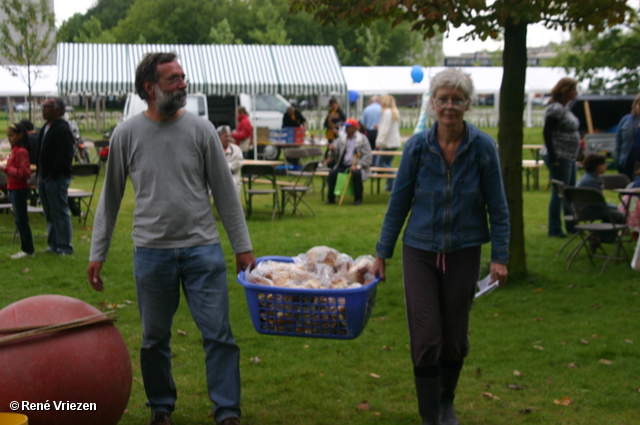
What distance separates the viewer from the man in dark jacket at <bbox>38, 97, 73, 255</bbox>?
31.2ft

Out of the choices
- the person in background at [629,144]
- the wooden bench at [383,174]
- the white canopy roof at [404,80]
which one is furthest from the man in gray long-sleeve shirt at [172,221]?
the white canopy roof at [404,80]

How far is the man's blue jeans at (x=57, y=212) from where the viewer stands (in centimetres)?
974

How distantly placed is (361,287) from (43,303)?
1.61 m

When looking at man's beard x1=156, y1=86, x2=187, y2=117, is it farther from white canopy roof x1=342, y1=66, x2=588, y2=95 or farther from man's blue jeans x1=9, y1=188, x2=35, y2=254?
white canopy roof x1=342, y1=66, x2=588, y2=95

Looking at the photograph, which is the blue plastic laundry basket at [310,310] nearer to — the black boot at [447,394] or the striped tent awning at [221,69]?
the black boot at [447,394]

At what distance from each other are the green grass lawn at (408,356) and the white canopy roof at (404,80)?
88.0 ft

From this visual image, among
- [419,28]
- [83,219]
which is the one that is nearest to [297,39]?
[83,219]

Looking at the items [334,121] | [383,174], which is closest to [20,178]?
[383,174]

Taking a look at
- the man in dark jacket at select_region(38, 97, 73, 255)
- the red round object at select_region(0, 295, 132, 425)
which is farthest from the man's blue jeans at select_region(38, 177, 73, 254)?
the red round object at select_region(0, 295, 132, 425)

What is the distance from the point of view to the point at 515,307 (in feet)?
24.4

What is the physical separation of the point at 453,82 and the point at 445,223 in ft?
2.34

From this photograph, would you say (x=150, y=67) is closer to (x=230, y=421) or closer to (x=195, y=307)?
(x=195, y=307)

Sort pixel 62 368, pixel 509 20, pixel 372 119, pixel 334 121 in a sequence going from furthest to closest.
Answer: pixel 334 121, pixel 372 119, pixel 509 20, pixel 62 368

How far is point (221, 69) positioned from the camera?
23.4 m
